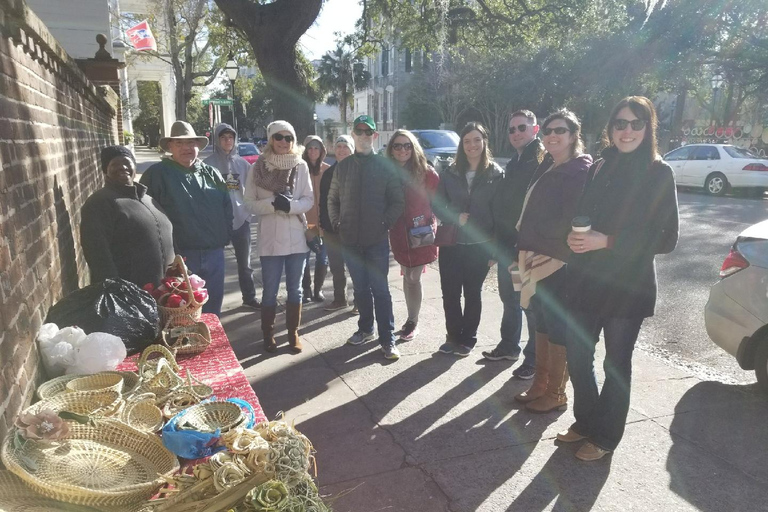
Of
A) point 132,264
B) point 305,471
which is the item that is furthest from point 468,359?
point 305,471

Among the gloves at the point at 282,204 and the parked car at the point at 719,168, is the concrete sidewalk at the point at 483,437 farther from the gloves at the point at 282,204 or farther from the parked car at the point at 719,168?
the parked car at the point at 719,168

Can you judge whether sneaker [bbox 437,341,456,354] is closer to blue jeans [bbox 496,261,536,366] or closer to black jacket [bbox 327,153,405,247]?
blue jeans [bbox 496,261,536,366]

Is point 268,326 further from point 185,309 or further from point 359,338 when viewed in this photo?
point 185,309

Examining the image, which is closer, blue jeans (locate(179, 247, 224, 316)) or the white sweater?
blue jeans (locate(179, 247, 224, 316))

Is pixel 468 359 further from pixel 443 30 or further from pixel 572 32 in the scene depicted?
pixel 572 32

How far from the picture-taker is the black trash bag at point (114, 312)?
284cm

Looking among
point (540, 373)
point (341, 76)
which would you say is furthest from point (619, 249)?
point (341, 76)

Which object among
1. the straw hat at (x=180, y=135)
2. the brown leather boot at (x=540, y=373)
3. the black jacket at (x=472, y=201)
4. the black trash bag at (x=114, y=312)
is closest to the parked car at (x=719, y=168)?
the black jacket at (x=472, y=201)

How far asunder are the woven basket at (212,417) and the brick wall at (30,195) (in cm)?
59

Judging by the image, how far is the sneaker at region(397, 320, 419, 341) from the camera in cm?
538

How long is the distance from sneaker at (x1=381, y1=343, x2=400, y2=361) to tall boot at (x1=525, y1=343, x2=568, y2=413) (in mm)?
1296

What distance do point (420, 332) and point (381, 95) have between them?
1932 inches

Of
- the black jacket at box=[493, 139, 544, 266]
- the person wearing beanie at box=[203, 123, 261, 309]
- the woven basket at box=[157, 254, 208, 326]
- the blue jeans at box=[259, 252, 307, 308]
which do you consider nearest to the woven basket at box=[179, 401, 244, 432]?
the woven basket at box=[157, 254, 208, 326]

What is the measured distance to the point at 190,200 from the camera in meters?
4.39
